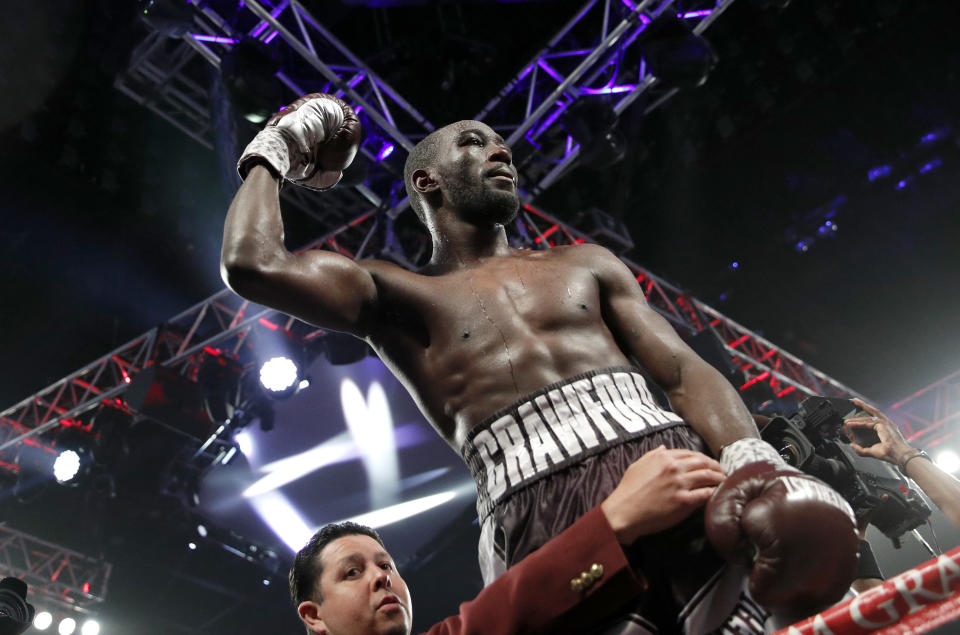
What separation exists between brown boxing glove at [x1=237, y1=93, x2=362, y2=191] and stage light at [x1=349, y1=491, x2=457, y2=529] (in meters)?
7.34

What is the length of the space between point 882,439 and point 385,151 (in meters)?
3.99

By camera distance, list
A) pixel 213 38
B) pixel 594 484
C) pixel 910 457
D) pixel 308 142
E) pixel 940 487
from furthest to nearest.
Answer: pixel 213 38 → pixel 910 457 → pixel 940 487 → pixel 308 142 → pixel 594 484

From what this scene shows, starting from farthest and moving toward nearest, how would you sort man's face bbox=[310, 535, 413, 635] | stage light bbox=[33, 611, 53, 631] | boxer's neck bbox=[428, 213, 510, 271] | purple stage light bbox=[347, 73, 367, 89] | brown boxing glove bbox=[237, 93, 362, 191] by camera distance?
stage light bbox=[33, 611, 53, 631] → purple stage light bbox=[347, 73, 367, 89] → man's face bbox=[310, 535, 413, 635] → boxer's neck bbox=[428, 213, 510, 271] → brown boxing glove bbox=[237, 93, 362, 191]

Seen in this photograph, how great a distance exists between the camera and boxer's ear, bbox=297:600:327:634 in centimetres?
242

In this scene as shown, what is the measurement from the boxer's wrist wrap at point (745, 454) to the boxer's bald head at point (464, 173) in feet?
2.46

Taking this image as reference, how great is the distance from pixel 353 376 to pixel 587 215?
9.37ft

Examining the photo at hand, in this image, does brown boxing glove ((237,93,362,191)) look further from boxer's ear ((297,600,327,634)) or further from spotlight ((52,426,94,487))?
spotlight ((52,426,94,487))

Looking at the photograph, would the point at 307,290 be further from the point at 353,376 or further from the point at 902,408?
the point at 902,408

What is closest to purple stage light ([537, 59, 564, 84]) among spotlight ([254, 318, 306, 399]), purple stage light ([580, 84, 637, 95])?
purple stage light ([580, 84, 637, 95])

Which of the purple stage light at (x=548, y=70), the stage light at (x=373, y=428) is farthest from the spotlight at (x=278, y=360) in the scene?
the purple stage light at (x=548, y=70)

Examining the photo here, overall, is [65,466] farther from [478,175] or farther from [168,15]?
[478,175]

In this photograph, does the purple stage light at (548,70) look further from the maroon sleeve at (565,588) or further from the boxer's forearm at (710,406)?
the maroon sleeve at (565,588)

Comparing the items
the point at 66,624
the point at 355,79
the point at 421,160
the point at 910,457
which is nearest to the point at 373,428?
the point at 355,79

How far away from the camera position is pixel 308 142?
5.28 feet
